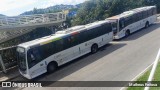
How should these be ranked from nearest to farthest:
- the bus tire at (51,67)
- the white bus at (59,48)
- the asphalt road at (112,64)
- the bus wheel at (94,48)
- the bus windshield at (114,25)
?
the asphalt road at (112,64)
the white bus at (59,48)
the bus tire at (51,67)
the bus wheel at (94,48)
the bus windshield at (114,25)

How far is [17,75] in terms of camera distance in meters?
18.6

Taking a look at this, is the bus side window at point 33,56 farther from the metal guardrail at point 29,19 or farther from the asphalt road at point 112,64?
the metal guardrail at point 29,19

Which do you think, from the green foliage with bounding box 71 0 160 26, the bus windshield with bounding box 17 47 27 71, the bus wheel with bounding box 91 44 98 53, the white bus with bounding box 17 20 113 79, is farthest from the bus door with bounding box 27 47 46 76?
the green foliage with bounding box 71 0 160 26

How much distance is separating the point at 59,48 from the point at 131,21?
12639 millimetres

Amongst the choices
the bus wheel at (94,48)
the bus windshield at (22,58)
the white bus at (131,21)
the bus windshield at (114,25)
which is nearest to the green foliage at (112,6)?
the white bus at (131,21)

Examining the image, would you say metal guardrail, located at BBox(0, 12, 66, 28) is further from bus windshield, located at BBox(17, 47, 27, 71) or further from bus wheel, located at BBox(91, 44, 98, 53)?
bus wheel, located at BBox(91, 44, 98, 53)

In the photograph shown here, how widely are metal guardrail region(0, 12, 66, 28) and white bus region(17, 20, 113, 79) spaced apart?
3.08m

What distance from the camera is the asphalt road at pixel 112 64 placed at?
15.0 m

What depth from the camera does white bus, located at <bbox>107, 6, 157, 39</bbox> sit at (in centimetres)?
2622

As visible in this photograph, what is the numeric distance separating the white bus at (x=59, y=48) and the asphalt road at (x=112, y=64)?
2.15 ft

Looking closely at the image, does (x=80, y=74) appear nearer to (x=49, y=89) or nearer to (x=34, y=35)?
(x=49, y=89)

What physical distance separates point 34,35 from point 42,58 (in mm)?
9572

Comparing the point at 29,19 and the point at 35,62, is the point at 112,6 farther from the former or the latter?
the point at 35,62

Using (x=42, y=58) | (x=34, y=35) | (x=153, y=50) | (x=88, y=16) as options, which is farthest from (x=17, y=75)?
(x=88, y=16)
